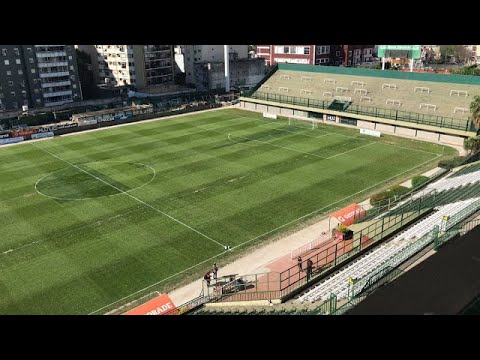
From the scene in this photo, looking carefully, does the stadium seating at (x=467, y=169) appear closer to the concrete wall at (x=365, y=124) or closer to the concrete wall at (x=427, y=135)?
the concrete wall at (x=427, y=135)

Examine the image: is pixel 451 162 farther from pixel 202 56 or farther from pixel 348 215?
pixel 202 56

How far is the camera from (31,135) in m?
60.3

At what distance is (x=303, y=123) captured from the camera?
63.9m

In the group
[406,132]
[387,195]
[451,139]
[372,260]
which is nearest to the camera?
[372,260]

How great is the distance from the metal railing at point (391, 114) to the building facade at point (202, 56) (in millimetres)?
33226

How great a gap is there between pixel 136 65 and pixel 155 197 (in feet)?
225

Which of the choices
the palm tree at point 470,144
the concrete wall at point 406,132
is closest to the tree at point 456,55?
the concrete wall at point 406,132

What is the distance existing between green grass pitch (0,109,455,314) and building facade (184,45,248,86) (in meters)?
44.9

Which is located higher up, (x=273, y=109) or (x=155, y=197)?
(x=273, y=109)

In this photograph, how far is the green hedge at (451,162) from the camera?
134 feet

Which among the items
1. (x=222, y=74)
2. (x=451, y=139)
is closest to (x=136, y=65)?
(x=222, y=74)
